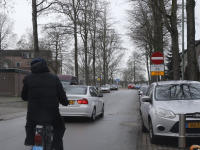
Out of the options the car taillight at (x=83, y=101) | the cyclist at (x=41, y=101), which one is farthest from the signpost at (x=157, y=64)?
the cyclist at (x=41, y=101)

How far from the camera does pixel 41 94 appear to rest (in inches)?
159

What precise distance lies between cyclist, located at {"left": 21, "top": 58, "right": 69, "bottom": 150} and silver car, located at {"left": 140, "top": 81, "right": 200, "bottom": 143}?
11.5 ft

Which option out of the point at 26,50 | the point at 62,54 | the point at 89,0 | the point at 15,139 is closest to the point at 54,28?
the point at 89,0

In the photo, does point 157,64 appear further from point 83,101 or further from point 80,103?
point 80,103

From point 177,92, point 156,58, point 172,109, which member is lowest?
point 172,109

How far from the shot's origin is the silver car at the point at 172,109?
6.71 m

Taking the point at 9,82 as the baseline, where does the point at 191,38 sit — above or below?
above

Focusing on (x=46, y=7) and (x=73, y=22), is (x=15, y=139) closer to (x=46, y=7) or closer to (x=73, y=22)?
(x=46, y=7)

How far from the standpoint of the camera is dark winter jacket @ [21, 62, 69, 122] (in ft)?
13.1

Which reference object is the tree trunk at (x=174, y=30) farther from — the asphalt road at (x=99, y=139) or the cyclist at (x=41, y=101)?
the cyclist at (x=41, y=101)

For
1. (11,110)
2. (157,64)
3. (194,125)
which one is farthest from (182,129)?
(11,110)

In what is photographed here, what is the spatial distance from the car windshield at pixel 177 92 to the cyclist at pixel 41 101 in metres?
4.38

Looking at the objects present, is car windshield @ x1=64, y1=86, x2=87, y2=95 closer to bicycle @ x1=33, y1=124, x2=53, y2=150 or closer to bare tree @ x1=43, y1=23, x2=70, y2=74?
bicycle @ x1=33, y1=124, x2=53, y2=150

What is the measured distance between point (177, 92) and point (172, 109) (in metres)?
1.29
